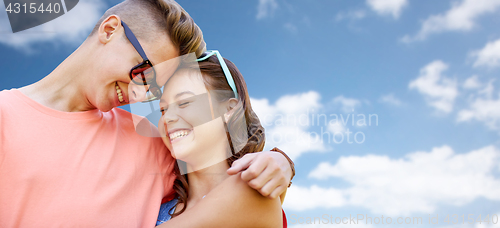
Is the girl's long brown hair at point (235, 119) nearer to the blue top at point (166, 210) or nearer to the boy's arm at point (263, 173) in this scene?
the blue top at point (166, 210)

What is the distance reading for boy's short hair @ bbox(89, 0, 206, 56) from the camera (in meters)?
2.53

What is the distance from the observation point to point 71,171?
228 cm

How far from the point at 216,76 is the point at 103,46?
89 centimetres

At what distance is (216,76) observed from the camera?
2.86 metres

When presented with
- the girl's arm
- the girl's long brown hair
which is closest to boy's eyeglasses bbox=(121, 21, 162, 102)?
the girl's long brown hair

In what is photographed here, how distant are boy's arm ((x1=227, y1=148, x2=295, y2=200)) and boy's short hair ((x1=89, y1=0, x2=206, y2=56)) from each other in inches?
48.7

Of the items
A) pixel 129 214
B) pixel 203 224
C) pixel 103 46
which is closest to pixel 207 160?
pixel 129 214

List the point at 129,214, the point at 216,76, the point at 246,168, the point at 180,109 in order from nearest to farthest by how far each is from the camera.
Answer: the point at 246,168 < the point at 129,214 < the point at 180,109 < the point at 216,76

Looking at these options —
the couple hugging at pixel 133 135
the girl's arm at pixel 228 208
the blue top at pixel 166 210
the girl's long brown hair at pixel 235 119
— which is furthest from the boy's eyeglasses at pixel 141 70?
the girl's arm at pixel 228 208

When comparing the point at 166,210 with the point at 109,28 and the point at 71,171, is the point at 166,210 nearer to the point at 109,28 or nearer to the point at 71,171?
the point at 71,171

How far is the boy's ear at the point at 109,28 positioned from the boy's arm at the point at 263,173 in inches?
56.5

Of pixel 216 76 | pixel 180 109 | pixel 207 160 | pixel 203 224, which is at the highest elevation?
pixel 216 76

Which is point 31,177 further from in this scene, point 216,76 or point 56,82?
point 216,76

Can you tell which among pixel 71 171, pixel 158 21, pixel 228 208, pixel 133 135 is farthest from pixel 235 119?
pixel 71 171
